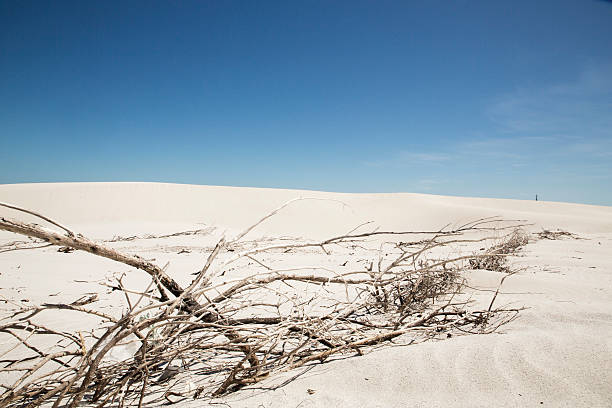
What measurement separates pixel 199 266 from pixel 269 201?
17964 millimetres

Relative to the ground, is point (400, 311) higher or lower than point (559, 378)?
lower

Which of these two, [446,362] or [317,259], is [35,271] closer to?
[317,259]

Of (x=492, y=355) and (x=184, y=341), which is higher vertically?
(x=492, y=355)

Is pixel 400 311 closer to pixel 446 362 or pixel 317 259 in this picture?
pixel 446 362

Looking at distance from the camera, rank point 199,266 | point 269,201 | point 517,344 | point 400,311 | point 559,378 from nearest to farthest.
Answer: point 559,378 → point 517,344 → point 400,311 → point 199,266 → point 269,201

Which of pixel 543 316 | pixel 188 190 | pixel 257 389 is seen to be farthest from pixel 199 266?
pixel 188 190

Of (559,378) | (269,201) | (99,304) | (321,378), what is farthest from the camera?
(269,201)

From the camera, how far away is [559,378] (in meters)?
1.13

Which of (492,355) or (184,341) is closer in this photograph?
(492,355)

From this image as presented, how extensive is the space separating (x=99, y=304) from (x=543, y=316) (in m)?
3.77

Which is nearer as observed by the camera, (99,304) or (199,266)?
(99,304)

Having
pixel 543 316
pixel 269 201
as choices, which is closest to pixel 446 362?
pixel 543 316

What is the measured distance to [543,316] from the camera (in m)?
1.84

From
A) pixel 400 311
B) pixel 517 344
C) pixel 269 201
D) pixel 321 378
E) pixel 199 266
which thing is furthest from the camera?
pixel 269 201
